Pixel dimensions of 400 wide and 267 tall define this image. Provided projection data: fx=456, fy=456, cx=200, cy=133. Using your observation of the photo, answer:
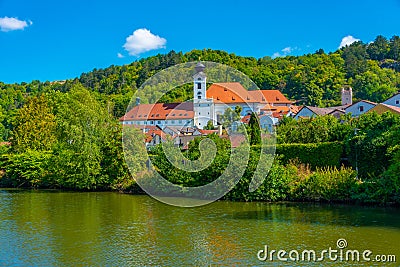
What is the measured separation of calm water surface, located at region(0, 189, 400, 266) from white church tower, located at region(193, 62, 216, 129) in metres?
42.2

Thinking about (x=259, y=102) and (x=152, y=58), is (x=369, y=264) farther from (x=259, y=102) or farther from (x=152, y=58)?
(x=152, y=58)

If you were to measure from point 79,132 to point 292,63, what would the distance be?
7881 centimetres

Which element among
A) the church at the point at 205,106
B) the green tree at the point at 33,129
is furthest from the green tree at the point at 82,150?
the church at the point at 205,106

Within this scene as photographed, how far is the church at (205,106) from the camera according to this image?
206ft

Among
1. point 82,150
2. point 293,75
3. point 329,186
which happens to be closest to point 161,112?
point 293,75

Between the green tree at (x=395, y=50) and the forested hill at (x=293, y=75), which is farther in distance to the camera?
the green tree at (x=395, y=50)

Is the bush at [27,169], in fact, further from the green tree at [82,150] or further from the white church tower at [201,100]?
the white church tower at [201,100]

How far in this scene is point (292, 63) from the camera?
3971 inches

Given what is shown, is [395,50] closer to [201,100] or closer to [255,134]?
[201,100]

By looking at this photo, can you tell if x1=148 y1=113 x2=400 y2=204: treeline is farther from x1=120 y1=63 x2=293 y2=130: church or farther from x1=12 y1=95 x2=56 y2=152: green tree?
x1=120 y1=63 x2=293 y2=130: church

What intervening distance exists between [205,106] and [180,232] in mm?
50512

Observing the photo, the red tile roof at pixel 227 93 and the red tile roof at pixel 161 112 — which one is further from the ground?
the red tile roof at pixel 227 93

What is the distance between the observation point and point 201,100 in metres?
64.4

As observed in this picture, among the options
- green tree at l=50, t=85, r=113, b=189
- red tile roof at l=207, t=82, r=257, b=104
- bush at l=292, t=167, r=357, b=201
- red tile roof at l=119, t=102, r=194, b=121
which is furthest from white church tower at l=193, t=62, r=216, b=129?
bush at l=292, t=167, r=357, b=201
